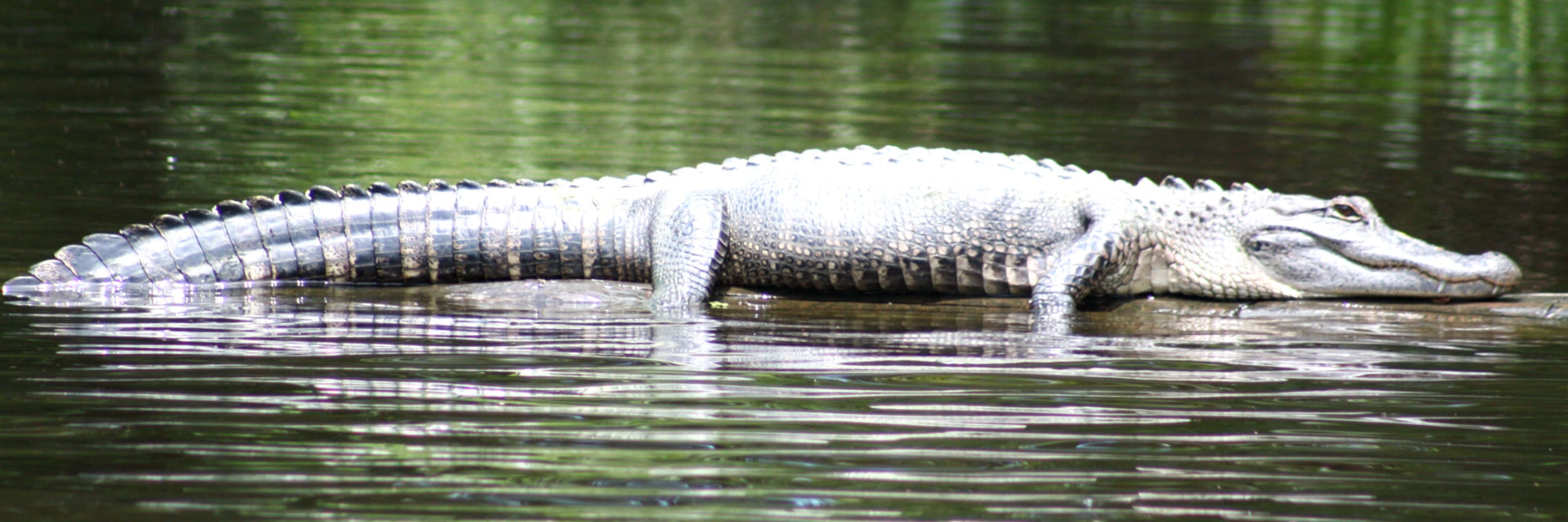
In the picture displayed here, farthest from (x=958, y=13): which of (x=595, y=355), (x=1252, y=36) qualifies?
(x=595, y=355)

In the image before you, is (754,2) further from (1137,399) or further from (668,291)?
(1137,399)

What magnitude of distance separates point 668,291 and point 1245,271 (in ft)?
8.16

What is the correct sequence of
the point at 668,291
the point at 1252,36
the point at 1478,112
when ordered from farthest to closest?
the point at 1252,36 < the point at 1478,112 < the point at 668,291

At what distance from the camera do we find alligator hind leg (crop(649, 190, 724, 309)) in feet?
21.6

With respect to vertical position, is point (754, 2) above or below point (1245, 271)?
above

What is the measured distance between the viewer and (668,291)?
21.5 ft

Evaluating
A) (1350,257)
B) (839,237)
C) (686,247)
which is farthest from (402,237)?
(1350,257)

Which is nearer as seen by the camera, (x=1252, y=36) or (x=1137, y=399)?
(x=1137, y=399)

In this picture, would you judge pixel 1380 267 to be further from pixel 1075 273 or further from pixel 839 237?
pixel 839 237

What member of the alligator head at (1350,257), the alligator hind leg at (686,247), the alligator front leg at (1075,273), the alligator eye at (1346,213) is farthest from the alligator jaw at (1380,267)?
the alligator hind leg at (686,247)

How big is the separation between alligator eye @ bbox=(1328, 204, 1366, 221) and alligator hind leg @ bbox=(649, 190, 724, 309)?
2631mm

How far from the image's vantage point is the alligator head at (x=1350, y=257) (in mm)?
6562

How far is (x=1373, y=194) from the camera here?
10.8 m

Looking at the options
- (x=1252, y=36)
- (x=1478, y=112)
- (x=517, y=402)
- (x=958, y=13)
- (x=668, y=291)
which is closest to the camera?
(x=517, y=402)
